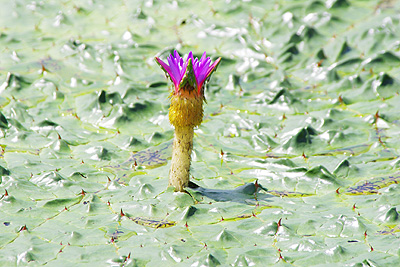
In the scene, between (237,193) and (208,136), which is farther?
(208,136)

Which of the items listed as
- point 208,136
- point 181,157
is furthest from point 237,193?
point 208,136

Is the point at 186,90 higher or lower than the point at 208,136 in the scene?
higher

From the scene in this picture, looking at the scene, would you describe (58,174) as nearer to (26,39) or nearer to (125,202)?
(125,202)

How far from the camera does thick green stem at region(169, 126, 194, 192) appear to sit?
4.29m

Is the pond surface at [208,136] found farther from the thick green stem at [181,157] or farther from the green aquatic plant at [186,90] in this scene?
the green aquatic plant at [186,90]

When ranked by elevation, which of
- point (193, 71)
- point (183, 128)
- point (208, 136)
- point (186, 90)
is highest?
point (193, 71)

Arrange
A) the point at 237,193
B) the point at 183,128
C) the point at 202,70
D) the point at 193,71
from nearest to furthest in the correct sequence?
the point at 193,71
the point at 202,70
the point at 183,128
the point at 237,193

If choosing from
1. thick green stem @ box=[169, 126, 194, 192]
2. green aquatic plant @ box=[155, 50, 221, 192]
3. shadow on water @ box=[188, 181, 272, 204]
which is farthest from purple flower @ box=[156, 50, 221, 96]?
shadow on water @ box=[188, 181, 272, 204]

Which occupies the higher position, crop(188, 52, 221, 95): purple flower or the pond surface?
crop(188, 52, 221, 95): purple flower

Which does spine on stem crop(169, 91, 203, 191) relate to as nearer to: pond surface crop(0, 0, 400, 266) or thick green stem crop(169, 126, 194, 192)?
thick green stem crop(169, 126, 194, 192)

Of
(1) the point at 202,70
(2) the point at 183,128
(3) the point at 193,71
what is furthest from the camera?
(2) the point at 183,128

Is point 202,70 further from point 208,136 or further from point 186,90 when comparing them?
point 208,136

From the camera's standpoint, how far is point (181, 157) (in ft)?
14.3

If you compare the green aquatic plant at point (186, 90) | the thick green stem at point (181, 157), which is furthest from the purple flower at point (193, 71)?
the thick green stem at point (181, 157)
